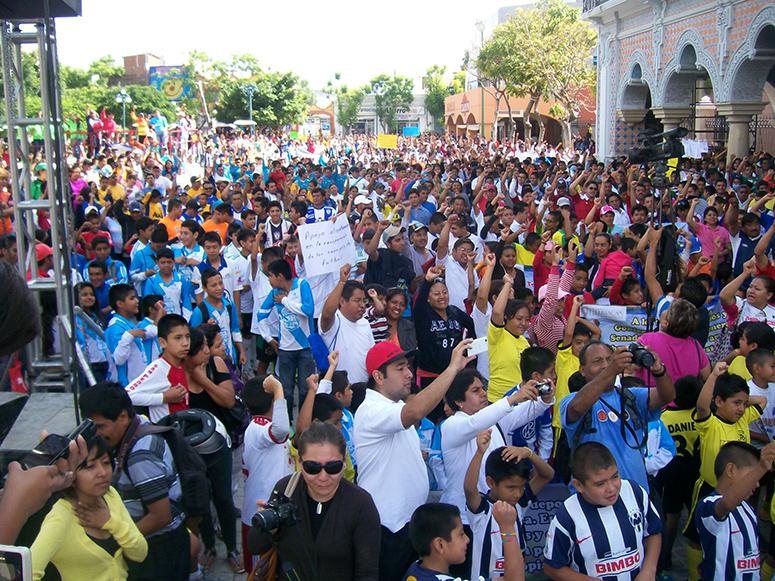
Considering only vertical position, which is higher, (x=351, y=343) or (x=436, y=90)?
(x=436, y=90)

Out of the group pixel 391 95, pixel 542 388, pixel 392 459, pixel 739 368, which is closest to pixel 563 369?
pixel 739 368

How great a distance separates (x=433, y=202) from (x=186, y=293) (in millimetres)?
6294

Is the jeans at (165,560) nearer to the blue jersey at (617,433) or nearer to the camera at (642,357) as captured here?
the blue jersey at (617,433)

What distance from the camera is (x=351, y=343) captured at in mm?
6254

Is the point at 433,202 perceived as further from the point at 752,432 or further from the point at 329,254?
the point at 752,432

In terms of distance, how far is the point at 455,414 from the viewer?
4.44m

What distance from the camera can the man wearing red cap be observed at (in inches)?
159

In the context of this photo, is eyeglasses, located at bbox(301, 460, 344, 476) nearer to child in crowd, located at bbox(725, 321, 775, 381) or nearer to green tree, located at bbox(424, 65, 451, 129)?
child in crowd, located at bbox(725, 321, 775, 381)

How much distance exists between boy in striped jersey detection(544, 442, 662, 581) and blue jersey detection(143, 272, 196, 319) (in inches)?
185

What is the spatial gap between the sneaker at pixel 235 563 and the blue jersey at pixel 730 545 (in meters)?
2.79

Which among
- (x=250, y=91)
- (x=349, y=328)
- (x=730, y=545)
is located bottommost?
(x=730, y=545)

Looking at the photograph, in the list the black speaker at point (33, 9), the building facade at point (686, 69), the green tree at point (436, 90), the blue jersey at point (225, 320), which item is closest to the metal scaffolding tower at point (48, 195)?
the black speaker at point (33, 9)

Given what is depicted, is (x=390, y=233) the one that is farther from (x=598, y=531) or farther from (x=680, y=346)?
(x=598, y=531)

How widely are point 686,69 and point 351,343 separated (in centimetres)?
2011
